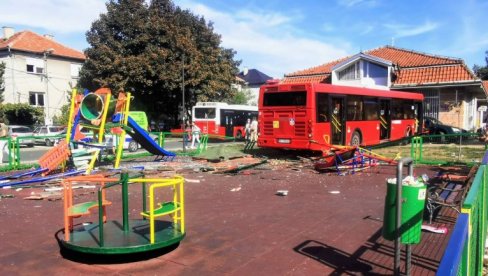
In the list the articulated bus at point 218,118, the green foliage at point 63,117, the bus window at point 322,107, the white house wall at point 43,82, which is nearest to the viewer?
the bus window at point 322,107

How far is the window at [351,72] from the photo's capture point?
32.0m

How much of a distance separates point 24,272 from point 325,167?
986 centimetres

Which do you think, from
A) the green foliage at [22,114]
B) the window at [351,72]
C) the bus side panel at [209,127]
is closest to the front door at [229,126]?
the bus side panel at [209,127]

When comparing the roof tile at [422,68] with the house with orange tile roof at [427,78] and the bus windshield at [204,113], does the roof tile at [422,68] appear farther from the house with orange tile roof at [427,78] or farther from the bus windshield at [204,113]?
the bus windshield at [204,113]

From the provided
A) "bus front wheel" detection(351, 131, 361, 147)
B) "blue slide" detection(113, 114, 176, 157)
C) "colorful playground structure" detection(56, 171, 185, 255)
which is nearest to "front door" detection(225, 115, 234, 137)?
"bus front wheel" detection(351, 131, 361, 147)

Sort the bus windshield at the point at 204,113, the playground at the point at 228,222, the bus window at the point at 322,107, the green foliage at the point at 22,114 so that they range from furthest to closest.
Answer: the green foliage at the point at 22,114
the bus windshield at the point at 204,113
the bus window at the point at 322,107
the playground at the point at 228,222

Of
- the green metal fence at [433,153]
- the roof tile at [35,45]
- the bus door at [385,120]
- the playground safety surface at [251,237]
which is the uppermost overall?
the roof tile at [35,45]

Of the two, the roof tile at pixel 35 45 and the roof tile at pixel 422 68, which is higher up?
the roof tile at pixel 35 45

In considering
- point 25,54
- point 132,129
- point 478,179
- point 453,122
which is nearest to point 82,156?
point 132,129

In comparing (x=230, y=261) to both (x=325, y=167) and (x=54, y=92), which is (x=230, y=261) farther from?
(x=54, y=92)

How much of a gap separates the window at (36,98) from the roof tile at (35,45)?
14.2 ft

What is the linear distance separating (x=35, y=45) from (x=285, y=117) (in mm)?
37184

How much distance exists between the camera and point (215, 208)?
830 cm

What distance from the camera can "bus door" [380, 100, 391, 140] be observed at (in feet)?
68.2
